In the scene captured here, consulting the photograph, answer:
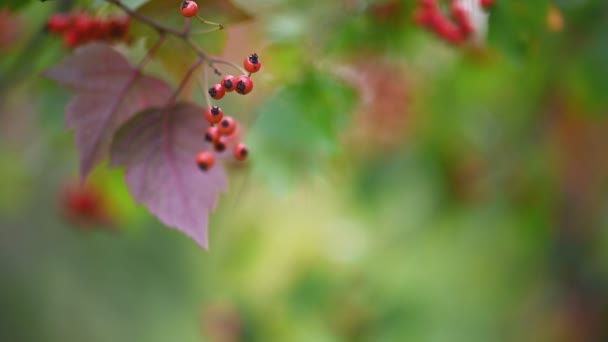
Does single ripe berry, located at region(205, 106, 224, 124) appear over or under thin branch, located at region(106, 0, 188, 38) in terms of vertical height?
under

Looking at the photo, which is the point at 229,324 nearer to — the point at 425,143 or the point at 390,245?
the point at 390,245

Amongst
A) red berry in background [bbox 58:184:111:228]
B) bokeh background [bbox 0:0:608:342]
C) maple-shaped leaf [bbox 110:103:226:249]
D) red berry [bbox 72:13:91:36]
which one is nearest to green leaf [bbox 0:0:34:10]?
red berry [bbox 72:13:91:36]

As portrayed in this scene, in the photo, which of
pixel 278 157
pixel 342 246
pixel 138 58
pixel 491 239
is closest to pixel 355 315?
pixel 342 246

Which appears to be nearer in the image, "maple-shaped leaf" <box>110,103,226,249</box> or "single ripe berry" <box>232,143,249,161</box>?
"maple-shaped leaf" <box>110,103,226,249</box>

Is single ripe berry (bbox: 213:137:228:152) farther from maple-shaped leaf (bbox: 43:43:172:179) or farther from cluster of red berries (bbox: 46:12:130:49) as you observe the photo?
cluster of red berries (bbox: 46:12:130:49)

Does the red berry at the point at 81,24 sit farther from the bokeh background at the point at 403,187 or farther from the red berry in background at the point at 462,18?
the red berry in background at the point at 462,18

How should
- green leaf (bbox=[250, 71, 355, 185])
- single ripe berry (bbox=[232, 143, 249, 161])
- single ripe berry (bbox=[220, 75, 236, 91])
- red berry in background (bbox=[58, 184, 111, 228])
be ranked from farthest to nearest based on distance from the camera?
red berry in background (bbox=[58, 184, 111, 228]) → green leaf (bbox=[250, 71, 355, 185]) → single ripe berry (bbox=[232, 143, 249, 161]) → single ripe berry (bbox=[220, 75, 236, 91])

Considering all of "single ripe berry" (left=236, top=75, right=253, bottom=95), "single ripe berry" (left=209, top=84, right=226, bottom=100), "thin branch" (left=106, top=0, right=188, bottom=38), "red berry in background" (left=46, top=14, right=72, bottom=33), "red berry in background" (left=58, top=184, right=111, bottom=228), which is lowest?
"single ripe berry" (left=209, top=84, right=226, bottom=100)

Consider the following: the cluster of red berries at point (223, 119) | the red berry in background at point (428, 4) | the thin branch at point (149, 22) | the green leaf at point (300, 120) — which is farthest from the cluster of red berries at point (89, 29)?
the red berry in background at point (428, 4)
